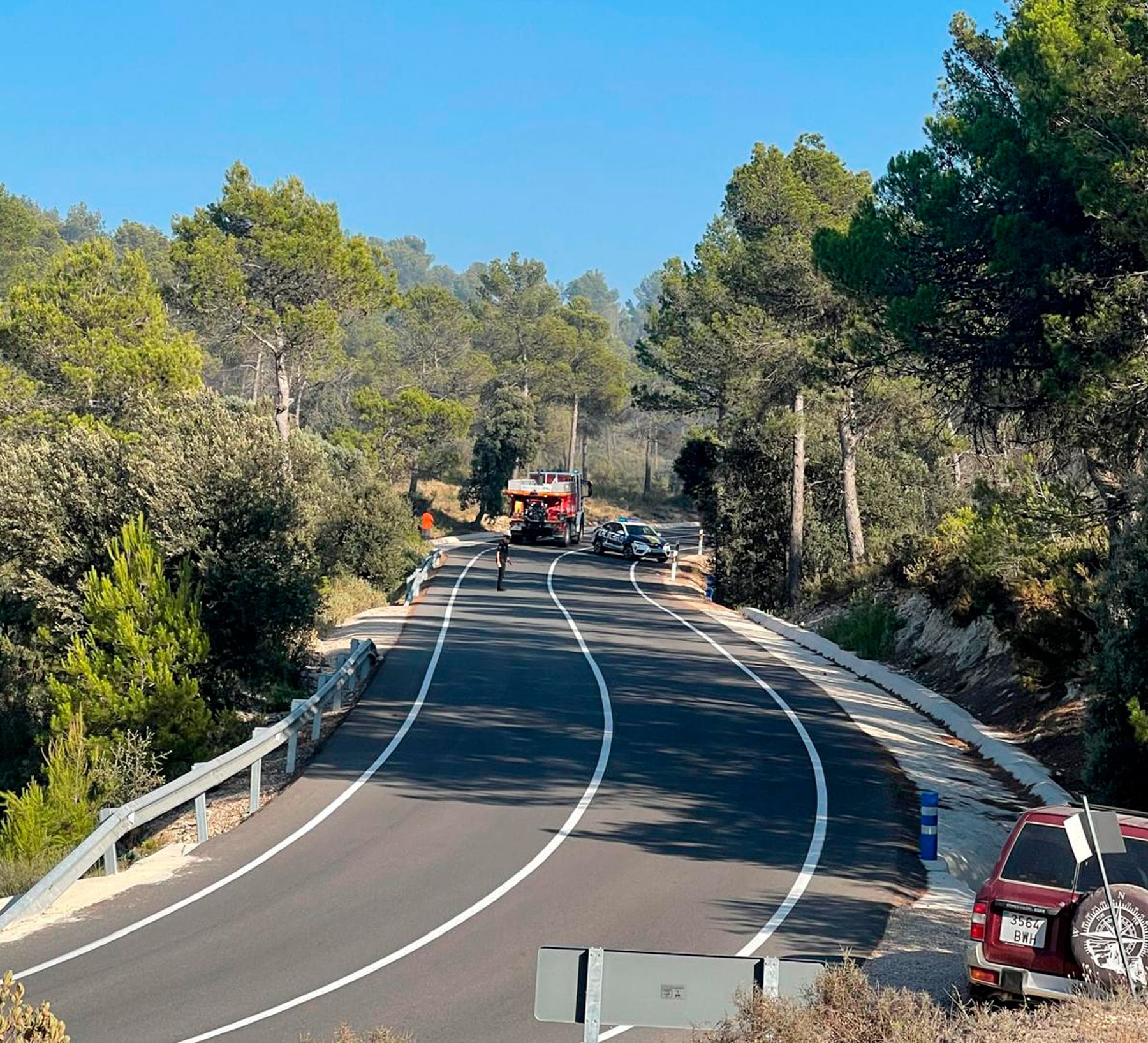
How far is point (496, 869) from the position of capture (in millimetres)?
14148

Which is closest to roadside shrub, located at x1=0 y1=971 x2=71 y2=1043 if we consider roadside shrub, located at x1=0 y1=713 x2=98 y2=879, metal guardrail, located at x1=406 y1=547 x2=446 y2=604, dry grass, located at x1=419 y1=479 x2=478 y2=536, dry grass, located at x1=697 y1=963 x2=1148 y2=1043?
dry grass, located at x1=697 y1=963 x2=1148 y2=1043

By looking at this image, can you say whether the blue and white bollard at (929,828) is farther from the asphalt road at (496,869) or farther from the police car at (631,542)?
the police car at (631,542)

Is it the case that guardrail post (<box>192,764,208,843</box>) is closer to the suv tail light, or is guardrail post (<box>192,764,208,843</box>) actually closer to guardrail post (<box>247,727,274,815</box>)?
guardrail post (<box>247,727,274,815</box>)

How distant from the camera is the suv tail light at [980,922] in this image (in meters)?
9.10

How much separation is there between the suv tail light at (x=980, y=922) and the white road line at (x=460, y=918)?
439 cm

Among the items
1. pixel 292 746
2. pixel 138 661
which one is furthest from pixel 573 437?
pixel 292 746

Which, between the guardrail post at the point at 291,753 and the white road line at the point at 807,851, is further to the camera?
the guardrail post at the point at 291,753

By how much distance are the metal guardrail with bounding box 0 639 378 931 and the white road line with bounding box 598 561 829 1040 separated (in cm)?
615

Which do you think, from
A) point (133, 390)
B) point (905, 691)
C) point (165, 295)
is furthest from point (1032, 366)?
point (165, 295)

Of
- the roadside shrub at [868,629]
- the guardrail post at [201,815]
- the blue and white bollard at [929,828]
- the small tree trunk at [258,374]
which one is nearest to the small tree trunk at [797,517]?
the roadside shrub at [868,629]

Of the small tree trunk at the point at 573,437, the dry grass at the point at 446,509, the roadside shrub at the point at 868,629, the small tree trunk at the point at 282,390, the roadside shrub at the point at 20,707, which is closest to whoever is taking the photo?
the roadside shrub at the point at 20,707

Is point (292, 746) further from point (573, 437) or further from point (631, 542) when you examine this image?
point (573, 437)

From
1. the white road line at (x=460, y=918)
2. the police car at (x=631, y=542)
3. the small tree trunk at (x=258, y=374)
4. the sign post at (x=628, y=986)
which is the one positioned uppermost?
the small tree trunk at (x=258, y=374)

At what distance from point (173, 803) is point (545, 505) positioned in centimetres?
5308
